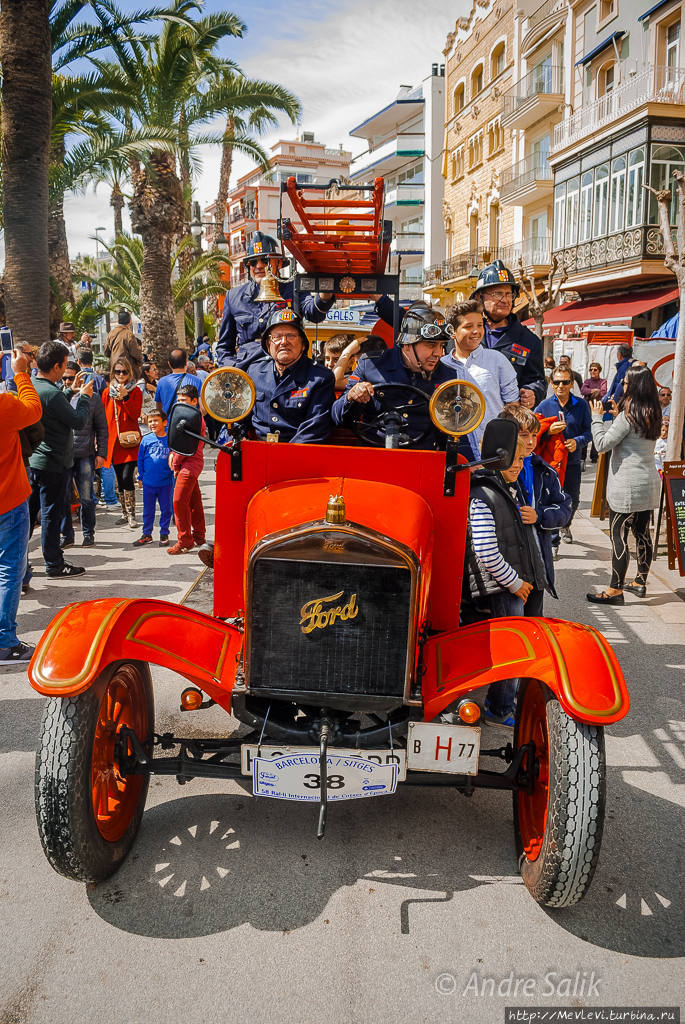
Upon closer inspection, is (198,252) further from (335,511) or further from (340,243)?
(335,511)

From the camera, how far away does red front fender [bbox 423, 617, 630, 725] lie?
2.77 metres

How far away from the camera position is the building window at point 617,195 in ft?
73.6

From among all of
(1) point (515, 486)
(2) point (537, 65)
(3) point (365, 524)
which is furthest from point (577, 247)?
(3) point (365, 524)

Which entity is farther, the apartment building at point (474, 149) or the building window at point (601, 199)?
the apartment building at point (474, 149)

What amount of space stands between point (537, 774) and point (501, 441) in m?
1.47

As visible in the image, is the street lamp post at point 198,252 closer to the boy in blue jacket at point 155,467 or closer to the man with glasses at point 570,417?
the boy in blue jacket at point 155,467

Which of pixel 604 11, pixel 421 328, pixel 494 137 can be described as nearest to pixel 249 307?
pixel 421 328

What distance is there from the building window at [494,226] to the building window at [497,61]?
17.9 ft

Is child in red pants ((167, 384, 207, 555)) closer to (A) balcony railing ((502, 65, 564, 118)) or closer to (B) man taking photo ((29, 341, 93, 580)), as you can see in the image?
(B) man taking photo ((29, 341, 93, 580))

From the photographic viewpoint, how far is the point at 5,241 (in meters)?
10.7

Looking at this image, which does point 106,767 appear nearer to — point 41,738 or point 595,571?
point 41,738

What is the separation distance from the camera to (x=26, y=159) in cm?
1033

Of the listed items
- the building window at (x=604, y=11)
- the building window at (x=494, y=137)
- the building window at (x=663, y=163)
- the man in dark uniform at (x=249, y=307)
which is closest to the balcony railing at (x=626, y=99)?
the building window at (x=663, y=163)

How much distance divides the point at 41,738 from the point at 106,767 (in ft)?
1.31
